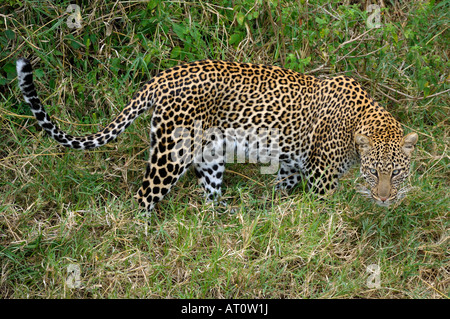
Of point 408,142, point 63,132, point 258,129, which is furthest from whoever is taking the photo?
point 258,129

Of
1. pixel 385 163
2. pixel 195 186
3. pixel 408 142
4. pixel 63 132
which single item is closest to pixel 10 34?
pixel 63 132

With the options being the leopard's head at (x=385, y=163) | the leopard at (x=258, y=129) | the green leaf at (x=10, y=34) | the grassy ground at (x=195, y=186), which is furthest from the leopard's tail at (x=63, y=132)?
the leopard's head at (x=385, y=163)

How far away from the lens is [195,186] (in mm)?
6441

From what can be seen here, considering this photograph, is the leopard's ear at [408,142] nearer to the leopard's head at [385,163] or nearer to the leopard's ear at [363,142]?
the leopard's head at [385,163]

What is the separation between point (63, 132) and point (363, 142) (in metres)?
2.78

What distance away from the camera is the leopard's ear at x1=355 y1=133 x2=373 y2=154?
564 cm

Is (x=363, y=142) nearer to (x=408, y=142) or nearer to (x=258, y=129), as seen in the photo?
(x=408, y=142)

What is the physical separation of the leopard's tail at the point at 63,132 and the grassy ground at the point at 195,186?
63 cm

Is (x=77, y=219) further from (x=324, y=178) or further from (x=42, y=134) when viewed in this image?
(x=324, y=178)

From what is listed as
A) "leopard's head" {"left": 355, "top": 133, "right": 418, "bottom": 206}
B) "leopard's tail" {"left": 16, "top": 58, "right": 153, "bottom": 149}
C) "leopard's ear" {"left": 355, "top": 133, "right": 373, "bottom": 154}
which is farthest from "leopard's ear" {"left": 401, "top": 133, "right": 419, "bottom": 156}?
"leopard's tail" {"left": 16, "top": 58, "right": 153, "bottom": 149}

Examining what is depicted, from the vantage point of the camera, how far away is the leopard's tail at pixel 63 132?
5230mm

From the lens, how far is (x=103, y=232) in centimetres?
564

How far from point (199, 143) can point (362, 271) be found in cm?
197
